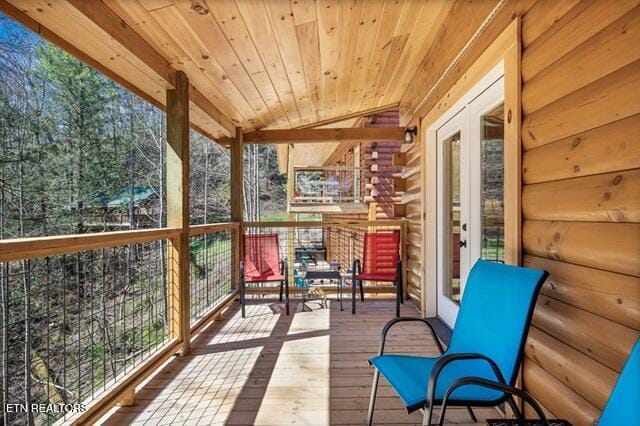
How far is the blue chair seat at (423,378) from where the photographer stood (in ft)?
4.45

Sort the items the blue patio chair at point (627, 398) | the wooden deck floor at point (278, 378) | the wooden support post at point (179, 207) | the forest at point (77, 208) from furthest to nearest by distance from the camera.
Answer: the forest at point (77, 208) < the wooden support post at point (179, 207) < the wooden deck floor at point (278, 378) < the blue patio chair at point (627, 398)

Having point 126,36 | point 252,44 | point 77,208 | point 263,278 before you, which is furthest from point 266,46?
point 77,208

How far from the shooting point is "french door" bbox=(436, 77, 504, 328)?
220cm

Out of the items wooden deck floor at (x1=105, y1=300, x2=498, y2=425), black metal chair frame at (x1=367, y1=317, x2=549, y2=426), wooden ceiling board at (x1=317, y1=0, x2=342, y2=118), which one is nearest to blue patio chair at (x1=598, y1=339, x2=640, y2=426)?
black metal chair frame at (x1=367, y1=317, x2=549, y2=426)

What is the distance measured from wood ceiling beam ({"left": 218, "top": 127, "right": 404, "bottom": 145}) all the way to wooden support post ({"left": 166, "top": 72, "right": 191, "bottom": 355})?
1.76 meters

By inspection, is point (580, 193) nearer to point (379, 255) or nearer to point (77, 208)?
point (379, 255)

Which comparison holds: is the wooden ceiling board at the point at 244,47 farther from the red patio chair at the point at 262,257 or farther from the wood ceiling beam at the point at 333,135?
the red patio chair at the point at 262,257

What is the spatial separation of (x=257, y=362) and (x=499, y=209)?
2.10 meters

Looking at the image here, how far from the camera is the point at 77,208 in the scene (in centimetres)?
550

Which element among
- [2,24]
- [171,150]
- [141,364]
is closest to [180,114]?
[171,150]

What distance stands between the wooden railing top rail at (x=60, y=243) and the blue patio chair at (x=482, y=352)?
5.26 feet

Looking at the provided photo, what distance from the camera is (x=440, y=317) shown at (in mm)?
3436

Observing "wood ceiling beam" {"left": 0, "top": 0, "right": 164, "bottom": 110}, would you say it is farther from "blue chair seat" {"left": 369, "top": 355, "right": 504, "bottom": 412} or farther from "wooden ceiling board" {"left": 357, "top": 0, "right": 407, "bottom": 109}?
"blue chair seat" {"left": 369, "top": 355, "right": 504, "bottom": 412}

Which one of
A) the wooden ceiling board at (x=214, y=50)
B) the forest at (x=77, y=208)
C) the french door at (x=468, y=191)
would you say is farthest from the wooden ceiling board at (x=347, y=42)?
the forest at (x=77, y=208)
